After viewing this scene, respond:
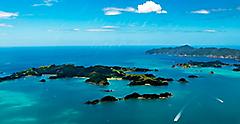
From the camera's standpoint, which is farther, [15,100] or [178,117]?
[15,100]

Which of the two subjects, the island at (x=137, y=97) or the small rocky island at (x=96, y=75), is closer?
the island at (x=137, y=97)

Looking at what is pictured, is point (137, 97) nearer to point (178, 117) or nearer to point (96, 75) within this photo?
point (178, 117)

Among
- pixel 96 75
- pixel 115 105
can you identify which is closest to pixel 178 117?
pixel 115 105

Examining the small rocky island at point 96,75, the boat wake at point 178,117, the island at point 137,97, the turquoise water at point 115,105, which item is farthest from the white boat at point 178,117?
the small rocky island at point 96,75

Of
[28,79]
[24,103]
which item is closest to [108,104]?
A: [24,103]

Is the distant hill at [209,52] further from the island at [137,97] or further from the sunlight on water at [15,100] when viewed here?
the sunlight on water at [15,100]

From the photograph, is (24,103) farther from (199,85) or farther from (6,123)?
(199,85)

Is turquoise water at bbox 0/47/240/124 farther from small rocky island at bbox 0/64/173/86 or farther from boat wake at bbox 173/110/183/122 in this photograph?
small rocky island at bbox 0/64/173/86

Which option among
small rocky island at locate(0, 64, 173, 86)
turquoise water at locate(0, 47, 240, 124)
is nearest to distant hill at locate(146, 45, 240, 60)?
small rocky island at locate(0, 64, 173, 86)

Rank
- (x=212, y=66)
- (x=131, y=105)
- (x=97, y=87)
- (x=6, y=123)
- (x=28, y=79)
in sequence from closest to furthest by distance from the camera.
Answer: (x=6, y=123)
(x=131, y=105)
(x=97, y=87)
(x=28, y=79)
(x=212, y=66)

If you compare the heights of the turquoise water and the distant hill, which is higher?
the distant hill

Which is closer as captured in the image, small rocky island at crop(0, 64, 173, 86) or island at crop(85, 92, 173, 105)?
island at crop(85, 92, 173, 105)
